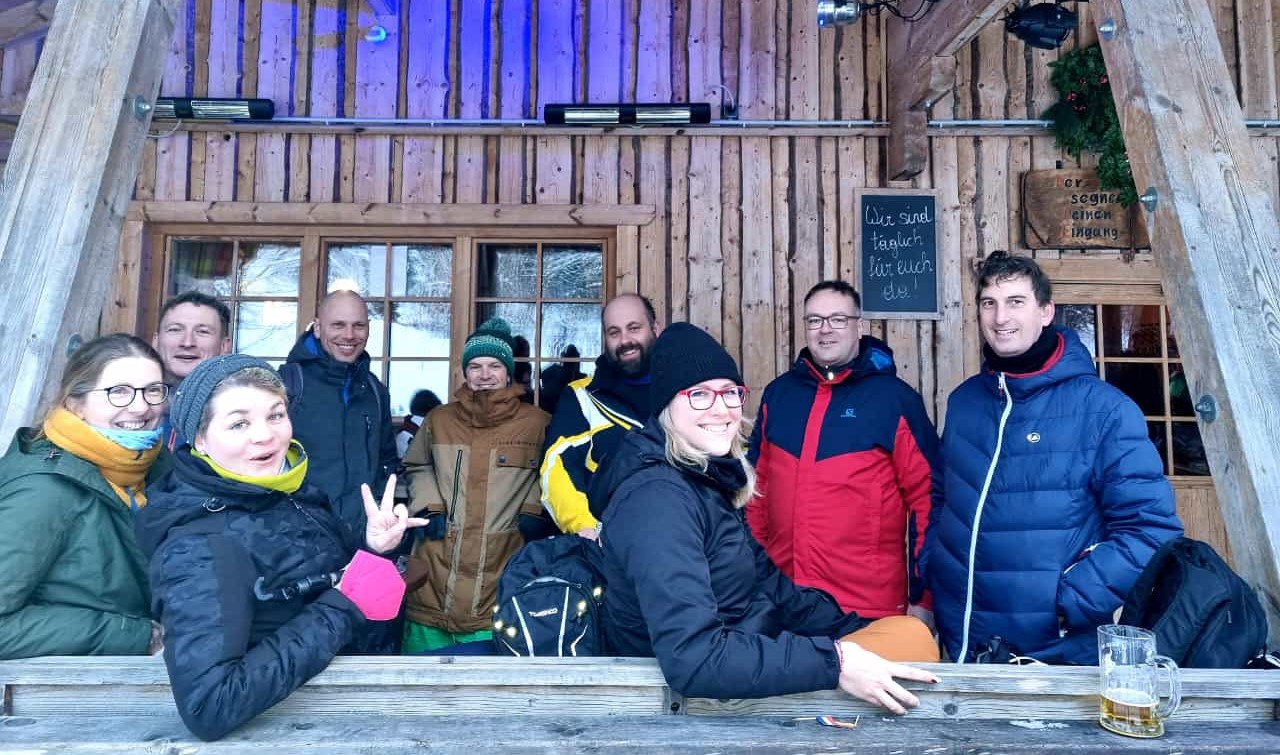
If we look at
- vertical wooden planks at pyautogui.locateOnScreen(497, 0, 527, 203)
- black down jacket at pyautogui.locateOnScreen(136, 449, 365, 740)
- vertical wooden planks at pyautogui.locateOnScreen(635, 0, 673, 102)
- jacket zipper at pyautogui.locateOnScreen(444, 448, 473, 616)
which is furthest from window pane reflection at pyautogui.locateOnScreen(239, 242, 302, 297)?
black down jacket at pyautogui.locateOnScreen(136, 449, 365, 740)

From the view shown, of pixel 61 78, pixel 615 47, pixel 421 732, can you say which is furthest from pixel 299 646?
pixel 615 47

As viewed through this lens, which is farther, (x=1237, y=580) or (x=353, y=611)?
(x=1237, y=580)

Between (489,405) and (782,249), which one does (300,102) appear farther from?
(782,249)

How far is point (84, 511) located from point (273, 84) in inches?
139

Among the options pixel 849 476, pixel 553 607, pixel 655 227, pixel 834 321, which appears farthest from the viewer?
pixel 655 227

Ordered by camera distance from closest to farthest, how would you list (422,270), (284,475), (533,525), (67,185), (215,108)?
1. (284,475)
2. (67,185)
3. (533,525)
4. (215,108)
5. (422,270)

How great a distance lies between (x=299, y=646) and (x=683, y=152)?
11.9 feet

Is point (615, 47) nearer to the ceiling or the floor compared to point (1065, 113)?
nearer to the ceiling

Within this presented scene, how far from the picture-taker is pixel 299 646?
1.53m

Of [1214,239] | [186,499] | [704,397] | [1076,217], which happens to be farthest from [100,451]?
[1076,217]

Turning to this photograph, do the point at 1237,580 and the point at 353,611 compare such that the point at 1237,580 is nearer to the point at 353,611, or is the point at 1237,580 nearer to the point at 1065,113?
the point at 353,611

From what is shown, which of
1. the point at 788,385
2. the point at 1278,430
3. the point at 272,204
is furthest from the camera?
the point at 272,204

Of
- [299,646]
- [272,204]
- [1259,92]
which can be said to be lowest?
[299,646]

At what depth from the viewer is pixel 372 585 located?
64.7 inches
